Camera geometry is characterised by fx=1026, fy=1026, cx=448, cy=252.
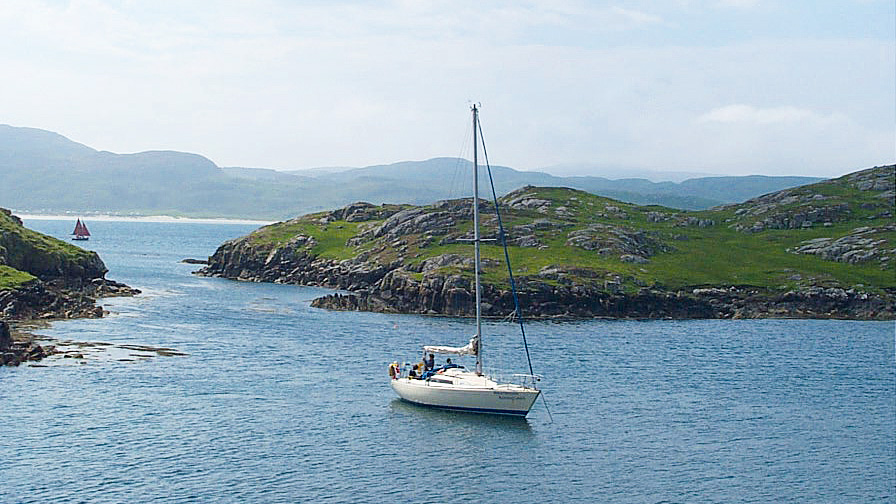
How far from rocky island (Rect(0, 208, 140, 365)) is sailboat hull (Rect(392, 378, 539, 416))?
132ft

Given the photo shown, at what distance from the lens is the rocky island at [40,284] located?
358 feet

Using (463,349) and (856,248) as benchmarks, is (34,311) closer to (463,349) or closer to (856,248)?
(463,349)

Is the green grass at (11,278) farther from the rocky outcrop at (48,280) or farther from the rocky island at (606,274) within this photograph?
the rocky island at (606,274)

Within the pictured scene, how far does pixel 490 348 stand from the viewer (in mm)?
118188

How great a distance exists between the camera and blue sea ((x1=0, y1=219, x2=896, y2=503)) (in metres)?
66.2

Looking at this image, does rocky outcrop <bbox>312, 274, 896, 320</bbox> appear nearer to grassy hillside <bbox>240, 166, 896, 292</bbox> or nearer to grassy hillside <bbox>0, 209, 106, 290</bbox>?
grassy hillside <bbox>240, 166, 896, 292</bbox>

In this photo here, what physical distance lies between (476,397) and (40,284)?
75.9 meters

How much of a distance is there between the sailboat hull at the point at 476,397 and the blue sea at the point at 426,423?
942 mm

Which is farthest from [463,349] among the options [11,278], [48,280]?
[48,280]

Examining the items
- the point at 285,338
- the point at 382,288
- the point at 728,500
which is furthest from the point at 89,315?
the point at 728,500

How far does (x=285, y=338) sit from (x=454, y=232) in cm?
6835

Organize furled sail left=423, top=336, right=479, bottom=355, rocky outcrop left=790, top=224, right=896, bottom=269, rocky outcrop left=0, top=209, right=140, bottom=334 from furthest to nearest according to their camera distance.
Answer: rocky outcrop left=790, top=224, right=896, bottom=269, rocky outcrop left=0, top=209, right=140, bottom=334, furled sail left=423, top=336, right=479, bottom=355

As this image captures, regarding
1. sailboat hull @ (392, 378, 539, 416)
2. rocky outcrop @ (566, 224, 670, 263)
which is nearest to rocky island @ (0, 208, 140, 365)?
sailboat hull @ (392, 378, 539, 416)

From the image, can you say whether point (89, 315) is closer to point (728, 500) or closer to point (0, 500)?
point (0, 500)
